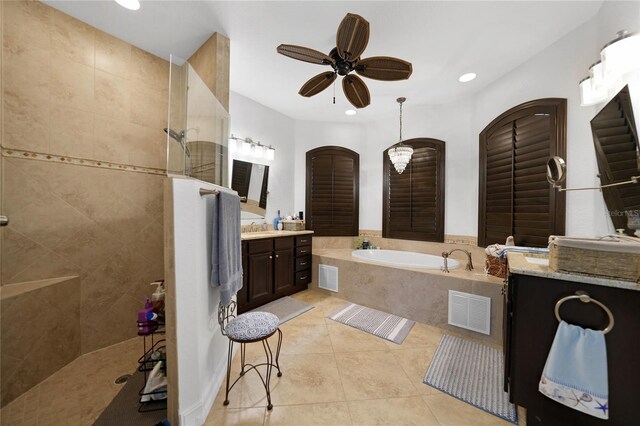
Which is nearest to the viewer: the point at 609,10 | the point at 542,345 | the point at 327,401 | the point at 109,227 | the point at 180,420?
the point at 542,345

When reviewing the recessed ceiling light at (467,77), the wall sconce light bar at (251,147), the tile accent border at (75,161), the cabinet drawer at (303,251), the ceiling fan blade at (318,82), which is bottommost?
the cabinet drawer at (303,251)

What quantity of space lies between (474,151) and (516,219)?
3.61 ft

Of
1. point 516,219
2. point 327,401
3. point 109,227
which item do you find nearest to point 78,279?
point 109,227

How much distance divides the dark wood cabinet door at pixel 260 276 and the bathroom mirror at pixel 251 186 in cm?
73

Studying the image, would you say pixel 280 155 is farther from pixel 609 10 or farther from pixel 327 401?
pixel 609 10

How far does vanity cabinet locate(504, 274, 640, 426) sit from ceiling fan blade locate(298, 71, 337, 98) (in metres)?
1.92

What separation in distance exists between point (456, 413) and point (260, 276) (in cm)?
211

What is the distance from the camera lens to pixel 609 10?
155 cm

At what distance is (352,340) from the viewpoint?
2.11 meters

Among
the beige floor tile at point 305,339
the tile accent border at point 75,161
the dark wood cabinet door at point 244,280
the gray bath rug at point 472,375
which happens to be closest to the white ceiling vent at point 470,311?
the gray bath rug at point 472,375

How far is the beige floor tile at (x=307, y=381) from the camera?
1.46m

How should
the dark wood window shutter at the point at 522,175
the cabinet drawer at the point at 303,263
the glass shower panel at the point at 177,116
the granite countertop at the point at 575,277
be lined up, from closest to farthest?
the granite countertop at the point at 575,277 → the glass shower panel at the point at 177,116 → the dark wood window shutter at the point at 522,175 → the cabinet drawer at the point at 303,263

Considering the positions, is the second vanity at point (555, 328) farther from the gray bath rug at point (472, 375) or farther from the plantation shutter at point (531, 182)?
the plantation shutter at point (531, 182)

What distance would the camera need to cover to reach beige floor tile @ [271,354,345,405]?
146cm
